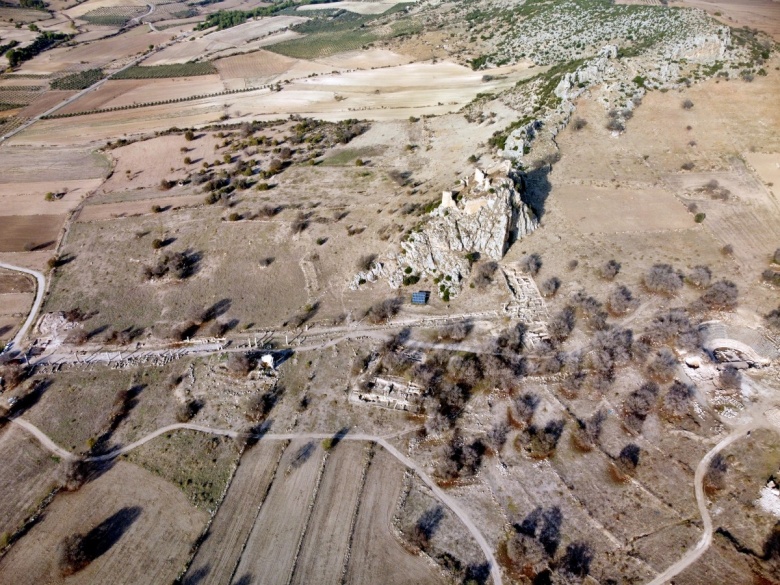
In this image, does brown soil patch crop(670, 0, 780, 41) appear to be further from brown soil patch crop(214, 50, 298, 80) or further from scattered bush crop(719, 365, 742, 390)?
brown soil patch crop(214, 50, 298, 80)

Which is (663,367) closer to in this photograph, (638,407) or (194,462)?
(638,407)

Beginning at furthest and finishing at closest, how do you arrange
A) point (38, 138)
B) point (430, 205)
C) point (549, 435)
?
point (38, 138)
point (430, 205)
point (549, 435)

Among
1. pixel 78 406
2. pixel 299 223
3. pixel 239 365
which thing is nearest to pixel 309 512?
pixel 239 365

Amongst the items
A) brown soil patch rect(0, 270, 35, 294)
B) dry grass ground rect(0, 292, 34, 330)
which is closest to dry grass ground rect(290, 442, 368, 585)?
dry grass ground rect(0, 292, 34, 330)

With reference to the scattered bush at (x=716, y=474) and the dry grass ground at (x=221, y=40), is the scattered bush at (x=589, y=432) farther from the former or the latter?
the dry grass ground at (x=221, y=40)

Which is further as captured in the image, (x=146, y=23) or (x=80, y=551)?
(x=146, y=23)

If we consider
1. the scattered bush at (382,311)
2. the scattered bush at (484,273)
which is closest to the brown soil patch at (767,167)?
the scattered bush at (484,273)

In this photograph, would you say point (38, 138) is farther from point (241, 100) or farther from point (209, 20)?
point (209, 20)

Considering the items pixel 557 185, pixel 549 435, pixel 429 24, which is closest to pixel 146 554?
pixel 549 435
